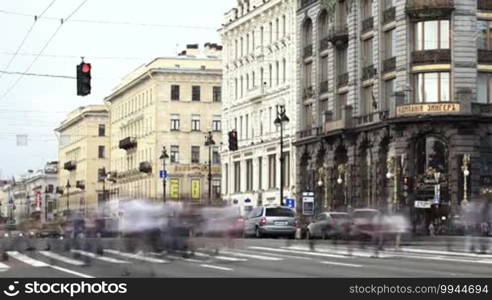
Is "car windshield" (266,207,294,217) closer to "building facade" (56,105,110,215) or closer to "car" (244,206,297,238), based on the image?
"car" (244,206,297,238)

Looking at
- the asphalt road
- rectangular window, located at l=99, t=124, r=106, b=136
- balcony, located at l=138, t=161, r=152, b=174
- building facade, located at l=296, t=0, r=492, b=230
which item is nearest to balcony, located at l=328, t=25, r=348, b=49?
building facade, located at l=296, t=0, r=492, b=230

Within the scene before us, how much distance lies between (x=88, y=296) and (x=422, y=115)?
5231 centimetres


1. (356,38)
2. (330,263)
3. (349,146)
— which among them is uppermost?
(356,38)

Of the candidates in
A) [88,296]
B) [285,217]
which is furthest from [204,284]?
[285,217]

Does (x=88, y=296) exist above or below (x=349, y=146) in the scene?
below

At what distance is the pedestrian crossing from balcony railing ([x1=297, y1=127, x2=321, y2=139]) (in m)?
42.5

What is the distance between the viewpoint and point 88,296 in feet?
58.0

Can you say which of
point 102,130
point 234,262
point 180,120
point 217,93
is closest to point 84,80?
point 234,262

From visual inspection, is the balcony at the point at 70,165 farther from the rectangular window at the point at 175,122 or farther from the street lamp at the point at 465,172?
the street lamp at the point at 465,172

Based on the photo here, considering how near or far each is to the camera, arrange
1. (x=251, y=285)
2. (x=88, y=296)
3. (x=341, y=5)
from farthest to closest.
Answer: (x=341, y=5)
(x=251, y=285)
(x=88, y=296)

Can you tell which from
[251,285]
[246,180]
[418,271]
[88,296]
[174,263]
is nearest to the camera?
[88,296]

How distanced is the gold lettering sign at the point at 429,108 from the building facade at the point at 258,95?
1906cm

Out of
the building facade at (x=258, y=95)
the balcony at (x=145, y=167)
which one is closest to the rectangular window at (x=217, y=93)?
the balcony at (x=145, y=167)

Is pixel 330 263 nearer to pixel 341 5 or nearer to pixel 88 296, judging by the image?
pixel 88 296
